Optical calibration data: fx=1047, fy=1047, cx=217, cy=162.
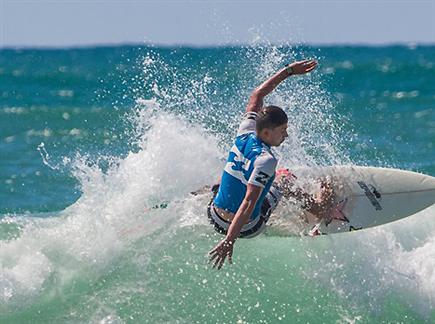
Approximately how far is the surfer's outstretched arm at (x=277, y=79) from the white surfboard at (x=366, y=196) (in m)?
1.08

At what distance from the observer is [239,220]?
7578 mm

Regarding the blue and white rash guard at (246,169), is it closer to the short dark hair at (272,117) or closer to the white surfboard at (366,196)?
the short dark hair at (272,117)

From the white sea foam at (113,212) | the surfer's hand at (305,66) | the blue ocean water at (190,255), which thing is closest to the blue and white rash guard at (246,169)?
the surfer's hand at (305,66)

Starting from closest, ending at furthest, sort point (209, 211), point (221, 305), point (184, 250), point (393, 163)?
point (209, 211), point (221, 305), point (184, 250), point (393, 163)

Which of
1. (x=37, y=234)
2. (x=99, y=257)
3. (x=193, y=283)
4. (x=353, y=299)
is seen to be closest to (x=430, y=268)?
(x=353, y=299)

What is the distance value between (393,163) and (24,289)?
873 cm

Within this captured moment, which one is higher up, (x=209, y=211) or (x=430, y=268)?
(x=209, y=211)

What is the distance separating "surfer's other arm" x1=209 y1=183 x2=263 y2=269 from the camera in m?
7.40

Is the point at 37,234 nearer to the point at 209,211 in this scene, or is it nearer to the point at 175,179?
the point at 175,179

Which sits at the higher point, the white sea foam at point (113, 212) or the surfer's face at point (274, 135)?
the surfer's face at point (274, 135)

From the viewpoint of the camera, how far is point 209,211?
27.8ft

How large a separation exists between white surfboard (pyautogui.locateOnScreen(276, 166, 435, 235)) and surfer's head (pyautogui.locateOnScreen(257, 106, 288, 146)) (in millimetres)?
1408

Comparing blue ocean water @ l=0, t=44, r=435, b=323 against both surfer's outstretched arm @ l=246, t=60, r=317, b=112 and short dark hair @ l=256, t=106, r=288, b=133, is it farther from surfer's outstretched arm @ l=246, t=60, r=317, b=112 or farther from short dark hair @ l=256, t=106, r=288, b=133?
short dark hair @ l=256, t=106, r=288, b=133

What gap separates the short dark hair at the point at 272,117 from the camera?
7.89 m
